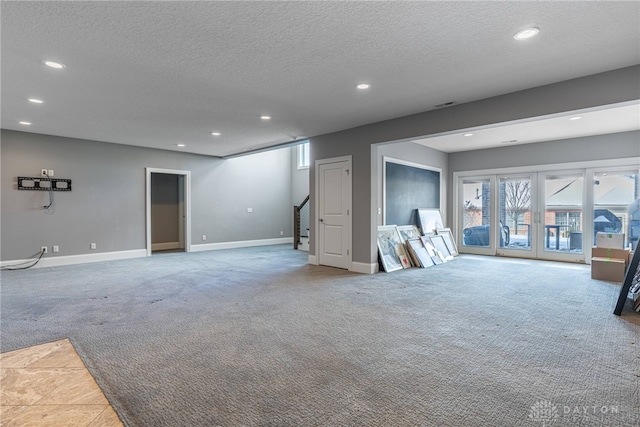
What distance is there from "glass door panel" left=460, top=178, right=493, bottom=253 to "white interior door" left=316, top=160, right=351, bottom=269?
383 cm

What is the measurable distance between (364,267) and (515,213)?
4.22 meters

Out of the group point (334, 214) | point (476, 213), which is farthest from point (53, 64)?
point (476, 213)

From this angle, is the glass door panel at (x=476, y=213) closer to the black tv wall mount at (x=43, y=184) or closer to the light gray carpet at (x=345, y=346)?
the light gray carpet at (x=345, y=346)

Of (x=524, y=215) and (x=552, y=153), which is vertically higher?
(x=552, y=153)

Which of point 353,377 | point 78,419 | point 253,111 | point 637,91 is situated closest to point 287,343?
point 353,377

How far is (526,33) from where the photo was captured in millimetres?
2600

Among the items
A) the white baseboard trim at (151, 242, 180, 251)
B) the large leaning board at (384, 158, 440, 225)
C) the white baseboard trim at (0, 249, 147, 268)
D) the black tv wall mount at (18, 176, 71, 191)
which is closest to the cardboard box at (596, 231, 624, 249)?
the large leaning board at (384, 158, 440, 225)

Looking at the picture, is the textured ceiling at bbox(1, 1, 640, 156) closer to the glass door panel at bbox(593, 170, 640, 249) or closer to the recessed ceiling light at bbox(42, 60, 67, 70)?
the recessed ceiling light at bbox(42, 60, 67, 70)

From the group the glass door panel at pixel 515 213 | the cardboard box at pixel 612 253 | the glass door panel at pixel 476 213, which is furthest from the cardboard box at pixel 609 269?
the glass door panel at pixel 476 213

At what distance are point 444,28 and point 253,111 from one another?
2955 mm

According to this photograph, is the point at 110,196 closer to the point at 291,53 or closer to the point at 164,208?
the point at 164,208

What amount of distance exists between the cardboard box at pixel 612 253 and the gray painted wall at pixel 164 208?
9.66 m

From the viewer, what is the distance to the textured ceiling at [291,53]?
2.33 m

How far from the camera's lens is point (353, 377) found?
7.13 ft
